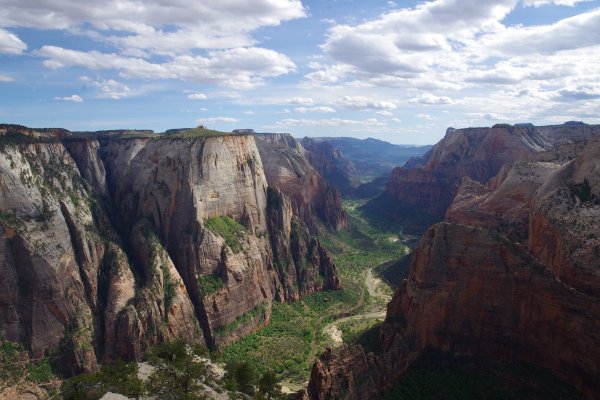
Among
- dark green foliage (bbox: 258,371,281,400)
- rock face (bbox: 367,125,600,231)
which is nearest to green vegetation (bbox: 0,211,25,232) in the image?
dark green foliage (bbox: 258,371,281,400)

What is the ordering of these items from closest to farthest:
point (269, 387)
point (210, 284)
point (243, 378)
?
1. point (269, 387)
2. point (243, 378)
3. point (210, 284)

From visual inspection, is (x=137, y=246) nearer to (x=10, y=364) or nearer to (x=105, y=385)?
(x=10, y=364)

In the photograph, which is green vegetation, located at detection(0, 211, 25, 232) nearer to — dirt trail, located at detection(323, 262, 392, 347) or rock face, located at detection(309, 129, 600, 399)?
rock face, located at detection(309, 129, 600, 399)

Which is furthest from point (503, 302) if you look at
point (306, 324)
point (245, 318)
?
point (245, 318)

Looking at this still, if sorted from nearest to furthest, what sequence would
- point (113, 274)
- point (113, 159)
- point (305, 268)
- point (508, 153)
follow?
point (113, 274), point (113, 159), point (305, 268), point (508, 153)

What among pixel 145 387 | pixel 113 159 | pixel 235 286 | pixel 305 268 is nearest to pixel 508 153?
pixel 305 268

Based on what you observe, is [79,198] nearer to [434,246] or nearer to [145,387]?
[145,387]
